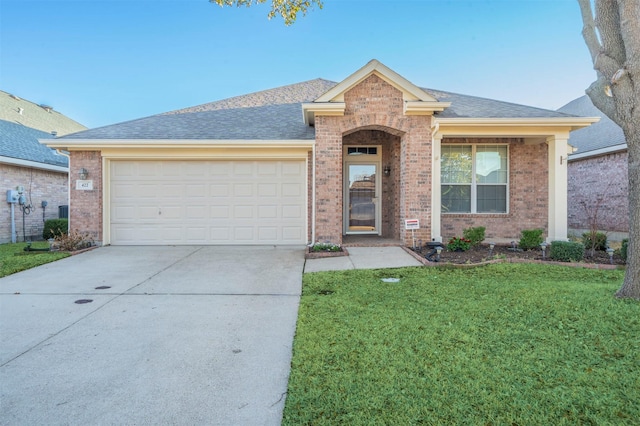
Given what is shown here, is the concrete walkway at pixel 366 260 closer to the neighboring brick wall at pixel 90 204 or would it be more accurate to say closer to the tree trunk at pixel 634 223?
the tree trunk at pixel 634 223

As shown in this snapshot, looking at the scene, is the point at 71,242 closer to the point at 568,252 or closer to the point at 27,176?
Answer: the point at 27,176

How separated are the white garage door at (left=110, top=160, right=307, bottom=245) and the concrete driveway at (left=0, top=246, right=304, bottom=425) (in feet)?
10.2

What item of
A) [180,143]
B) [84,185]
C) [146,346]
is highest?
[180,143]

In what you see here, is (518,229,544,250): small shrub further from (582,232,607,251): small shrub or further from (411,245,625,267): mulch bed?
(582,232,607,251): small shrub

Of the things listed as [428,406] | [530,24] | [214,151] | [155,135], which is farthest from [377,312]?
[530,24]

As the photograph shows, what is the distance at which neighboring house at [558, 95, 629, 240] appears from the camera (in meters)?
11.0

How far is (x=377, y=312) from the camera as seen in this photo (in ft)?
13.2

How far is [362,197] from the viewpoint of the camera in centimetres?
1053

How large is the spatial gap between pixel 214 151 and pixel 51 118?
13.4 metres

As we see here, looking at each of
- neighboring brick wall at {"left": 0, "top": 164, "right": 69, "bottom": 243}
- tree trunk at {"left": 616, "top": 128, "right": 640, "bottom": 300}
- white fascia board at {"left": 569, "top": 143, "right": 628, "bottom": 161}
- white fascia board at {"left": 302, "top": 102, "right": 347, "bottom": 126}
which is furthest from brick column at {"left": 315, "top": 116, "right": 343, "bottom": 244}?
neighboring brick wall at {"left": 0, "top": 164, "right": 69, "bottom": 243}

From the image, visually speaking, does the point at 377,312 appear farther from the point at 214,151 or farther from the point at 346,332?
the point at 214,151

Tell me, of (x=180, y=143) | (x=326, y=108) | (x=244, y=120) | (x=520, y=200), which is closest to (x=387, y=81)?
(x=326, y=108)

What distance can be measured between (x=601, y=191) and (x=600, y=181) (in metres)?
0.37

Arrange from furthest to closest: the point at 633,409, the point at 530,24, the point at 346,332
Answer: the point at 530,24
the point at 346,332
the point at 633,409
